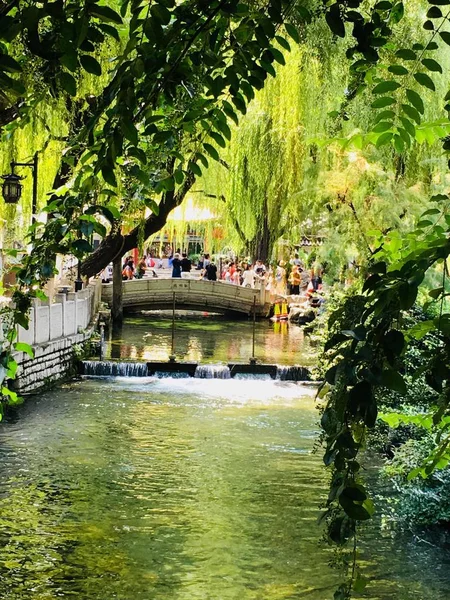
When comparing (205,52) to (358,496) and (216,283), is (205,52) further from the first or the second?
(216,283)

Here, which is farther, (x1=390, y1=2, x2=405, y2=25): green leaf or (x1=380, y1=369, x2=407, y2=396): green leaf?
(x1=390, y1=2, x2=405, y2=25): green leaf

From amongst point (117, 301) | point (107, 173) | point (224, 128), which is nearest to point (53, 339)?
point (117, 301)

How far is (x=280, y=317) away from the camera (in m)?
28.5

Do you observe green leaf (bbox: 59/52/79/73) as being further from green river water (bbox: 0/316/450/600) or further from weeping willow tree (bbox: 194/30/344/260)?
weeping willow tree (bbox: 194/30/344/260)

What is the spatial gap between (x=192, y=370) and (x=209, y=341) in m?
5.17

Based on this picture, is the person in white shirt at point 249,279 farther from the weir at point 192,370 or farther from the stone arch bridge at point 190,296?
the weir at point 192,370

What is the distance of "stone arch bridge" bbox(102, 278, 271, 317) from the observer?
28266mm

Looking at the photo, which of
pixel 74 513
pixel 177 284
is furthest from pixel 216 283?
pixel 74 513

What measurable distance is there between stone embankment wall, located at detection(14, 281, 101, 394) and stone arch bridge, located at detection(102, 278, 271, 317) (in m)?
8.96

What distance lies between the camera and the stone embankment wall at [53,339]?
582 inches

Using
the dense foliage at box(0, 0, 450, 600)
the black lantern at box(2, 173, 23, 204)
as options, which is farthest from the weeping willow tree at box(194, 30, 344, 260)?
the dense foliage at box(0, 0, 450, 600)

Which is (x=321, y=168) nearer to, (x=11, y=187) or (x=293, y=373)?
(x=293, y=373)

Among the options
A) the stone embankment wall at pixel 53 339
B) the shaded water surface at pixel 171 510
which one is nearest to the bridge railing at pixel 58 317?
the stone embankment wall at pixel 53 339

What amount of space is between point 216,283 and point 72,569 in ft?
70.1
